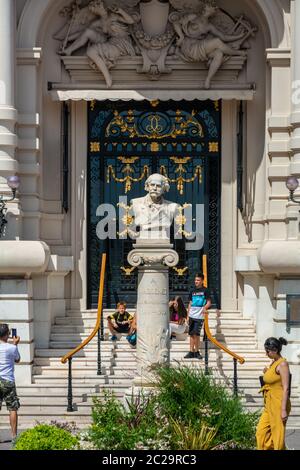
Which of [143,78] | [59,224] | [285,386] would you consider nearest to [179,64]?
[143,78]

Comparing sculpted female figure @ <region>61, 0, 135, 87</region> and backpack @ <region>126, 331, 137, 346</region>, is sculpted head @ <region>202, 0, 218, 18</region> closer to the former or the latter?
sculpted female figure @ <region>61, 0, 135, 87</region>

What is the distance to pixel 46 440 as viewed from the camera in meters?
12.8

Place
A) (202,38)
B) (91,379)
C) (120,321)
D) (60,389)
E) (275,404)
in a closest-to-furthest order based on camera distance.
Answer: (275,404) < (60,389) < (91,379) < (120,321) < (202,38)

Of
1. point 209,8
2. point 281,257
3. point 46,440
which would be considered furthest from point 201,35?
point 46,440

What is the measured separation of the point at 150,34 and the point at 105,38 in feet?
2.72

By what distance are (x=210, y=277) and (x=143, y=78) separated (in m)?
3.88

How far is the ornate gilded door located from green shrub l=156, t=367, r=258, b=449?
8.17 m

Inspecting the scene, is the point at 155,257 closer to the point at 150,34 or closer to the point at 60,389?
the point at 60,389

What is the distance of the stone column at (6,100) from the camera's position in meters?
21.2

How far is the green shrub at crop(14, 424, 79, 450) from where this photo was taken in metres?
12.8

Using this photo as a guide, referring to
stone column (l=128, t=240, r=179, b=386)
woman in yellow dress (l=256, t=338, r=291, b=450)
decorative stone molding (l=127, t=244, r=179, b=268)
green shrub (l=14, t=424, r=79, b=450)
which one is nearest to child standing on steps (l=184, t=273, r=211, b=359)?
stone column (l=128, t=240, r=179, b=386)

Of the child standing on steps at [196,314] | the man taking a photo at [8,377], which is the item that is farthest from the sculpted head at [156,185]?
the child standing on steps at [196,314]
